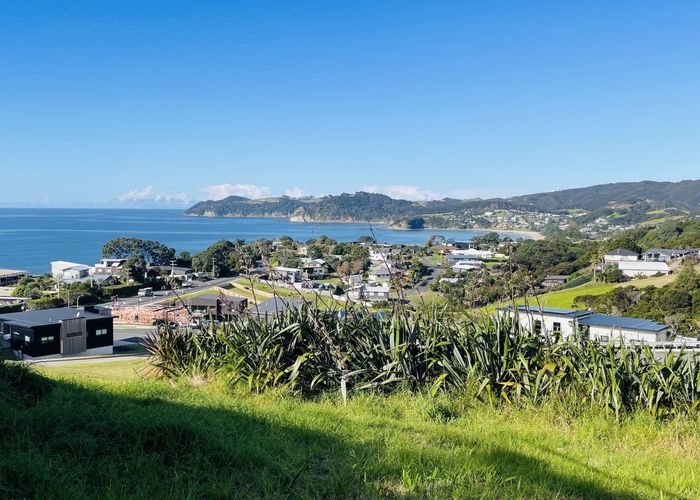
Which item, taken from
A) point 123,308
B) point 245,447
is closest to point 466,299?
point 245,447

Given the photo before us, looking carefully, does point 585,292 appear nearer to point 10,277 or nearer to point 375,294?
point 375,294

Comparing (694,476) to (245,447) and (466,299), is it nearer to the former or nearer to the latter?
(245,447)

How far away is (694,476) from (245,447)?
8.40 ft

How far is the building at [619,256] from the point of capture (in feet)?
191

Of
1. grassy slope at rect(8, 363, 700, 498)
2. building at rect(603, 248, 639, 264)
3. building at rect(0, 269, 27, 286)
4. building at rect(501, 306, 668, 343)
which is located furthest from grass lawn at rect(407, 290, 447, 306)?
building at rect(0, 269, 27, 286)

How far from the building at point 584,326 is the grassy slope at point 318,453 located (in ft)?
4.31

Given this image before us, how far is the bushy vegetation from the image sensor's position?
14.7 feet

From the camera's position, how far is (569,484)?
288cm

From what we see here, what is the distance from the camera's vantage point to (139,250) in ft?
233

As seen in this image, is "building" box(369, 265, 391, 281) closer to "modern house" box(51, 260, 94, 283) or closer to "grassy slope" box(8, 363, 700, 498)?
"grassy slope" box(8, 363, 700, 498)

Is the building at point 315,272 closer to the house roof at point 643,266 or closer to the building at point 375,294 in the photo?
the building at point 375,294

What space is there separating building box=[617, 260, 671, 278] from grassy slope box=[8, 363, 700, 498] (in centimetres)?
5337

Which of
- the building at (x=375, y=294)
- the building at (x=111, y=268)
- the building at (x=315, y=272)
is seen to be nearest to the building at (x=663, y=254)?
the building at (x=375, y=294)

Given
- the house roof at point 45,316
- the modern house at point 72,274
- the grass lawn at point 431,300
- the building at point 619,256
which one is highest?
the grass lawn at point 431,300
